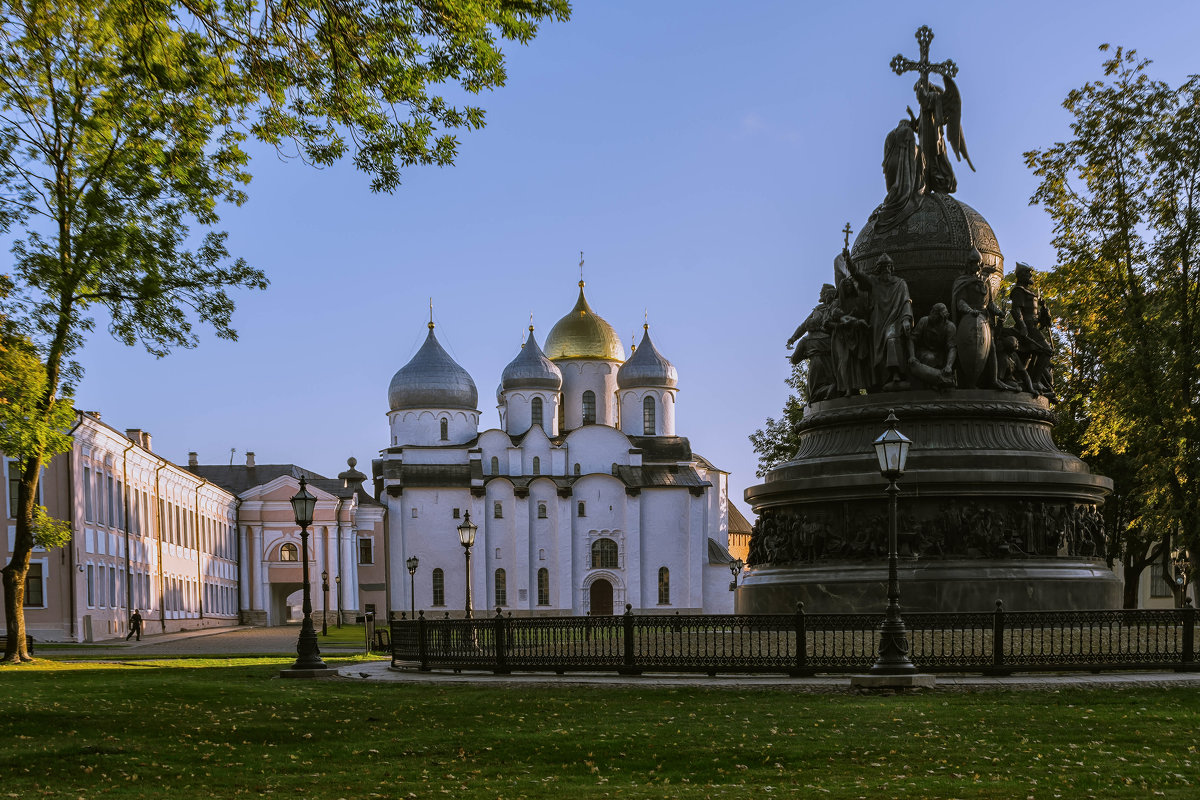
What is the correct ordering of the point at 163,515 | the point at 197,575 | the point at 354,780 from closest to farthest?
the point at 354,780 < the point at 163,515 < the point at 197,575

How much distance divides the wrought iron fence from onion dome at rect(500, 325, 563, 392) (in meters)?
70.9

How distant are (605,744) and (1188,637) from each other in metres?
10.1

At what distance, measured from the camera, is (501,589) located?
8756cm

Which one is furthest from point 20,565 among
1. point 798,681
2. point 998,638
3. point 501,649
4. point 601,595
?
point 601,595

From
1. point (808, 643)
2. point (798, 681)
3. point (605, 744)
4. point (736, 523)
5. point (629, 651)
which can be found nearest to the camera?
point (605, 744)

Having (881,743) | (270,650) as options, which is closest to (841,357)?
(881,743)

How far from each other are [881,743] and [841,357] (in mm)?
15867

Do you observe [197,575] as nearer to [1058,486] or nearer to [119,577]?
[119,577]

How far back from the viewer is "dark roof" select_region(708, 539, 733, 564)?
89.5 m

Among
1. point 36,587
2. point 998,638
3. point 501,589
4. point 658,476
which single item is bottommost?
point 501,589

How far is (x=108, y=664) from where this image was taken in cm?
3030

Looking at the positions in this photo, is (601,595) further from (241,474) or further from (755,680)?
(755,680)

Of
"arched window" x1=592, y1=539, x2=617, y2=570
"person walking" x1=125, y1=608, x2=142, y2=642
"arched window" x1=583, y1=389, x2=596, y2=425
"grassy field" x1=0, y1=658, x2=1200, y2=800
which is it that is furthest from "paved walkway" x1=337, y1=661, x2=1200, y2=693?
A: "arched window" x1=583, y1=389, x2=596, y2=425

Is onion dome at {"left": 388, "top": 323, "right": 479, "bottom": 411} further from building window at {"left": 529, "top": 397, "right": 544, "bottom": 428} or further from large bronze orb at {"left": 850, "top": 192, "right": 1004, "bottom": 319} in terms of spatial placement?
large bronze orb at {"left": 850, "top": 192, "right": 1004, "bottom": 319}
